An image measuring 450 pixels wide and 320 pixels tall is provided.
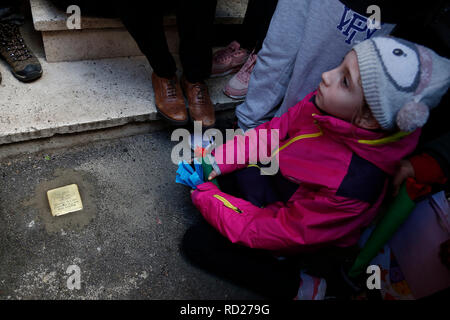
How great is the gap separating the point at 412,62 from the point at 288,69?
0.65m

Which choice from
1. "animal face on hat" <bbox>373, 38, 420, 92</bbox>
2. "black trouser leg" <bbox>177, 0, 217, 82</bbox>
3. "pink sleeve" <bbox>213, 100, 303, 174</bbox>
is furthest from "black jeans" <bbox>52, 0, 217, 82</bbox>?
"animal face on hat" <bbox>373, 38, 420, 92</bbox>

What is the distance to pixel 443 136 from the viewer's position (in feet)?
3.60

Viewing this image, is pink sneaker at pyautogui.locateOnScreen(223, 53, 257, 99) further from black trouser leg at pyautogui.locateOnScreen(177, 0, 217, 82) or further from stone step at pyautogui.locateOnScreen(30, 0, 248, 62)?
stone step at pyautogui.locateOnScreen(30, 0, 248, 62)

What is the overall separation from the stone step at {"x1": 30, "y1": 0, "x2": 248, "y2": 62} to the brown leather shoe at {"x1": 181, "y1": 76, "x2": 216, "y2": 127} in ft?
1.36

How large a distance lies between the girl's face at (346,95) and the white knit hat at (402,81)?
0.04 metres

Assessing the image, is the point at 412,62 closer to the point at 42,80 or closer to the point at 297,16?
the point at 297,16

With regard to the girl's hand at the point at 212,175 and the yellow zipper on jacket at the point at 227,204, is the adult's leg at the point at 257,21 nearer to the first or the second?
the girl's hand at the point at 212,175

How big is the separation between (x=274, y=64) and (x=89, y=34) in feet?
3.32

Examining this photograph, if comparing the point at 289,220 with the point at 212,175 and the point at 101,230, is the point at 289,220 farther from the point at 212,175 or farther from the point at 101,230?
the point at 101,230

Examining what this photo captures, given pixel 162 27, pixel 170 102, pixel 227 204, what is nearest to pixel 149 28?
pixel 162 27

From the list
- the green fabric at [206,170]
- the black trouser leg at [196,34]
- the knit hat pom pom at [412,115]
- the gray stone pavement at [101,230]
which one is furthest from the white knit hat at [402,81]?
the gray stone pavement at [101,230]

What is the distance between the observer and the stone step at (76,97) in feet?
5.05
